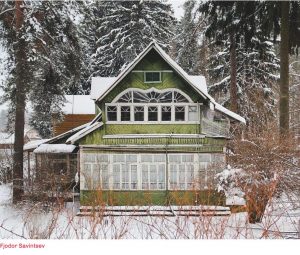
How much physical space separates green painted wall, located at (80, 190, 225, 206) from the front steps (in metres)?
0.07

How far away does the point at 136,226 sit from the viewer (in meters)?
3.19

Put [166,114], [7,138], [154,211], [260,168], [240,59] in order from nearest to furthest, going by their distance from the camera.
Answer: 1. [154,211]
2. [7,138]
3. [240,59]
4. [260,168]
5. [166,114]

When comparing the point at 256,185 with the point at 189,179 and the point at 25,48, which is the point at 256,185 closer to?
the point at 189,179

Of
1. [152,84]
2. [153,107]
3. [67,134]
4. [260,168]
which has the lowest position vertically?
[260,168]

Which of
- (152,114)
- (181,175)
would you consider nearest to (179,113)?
(152,114)

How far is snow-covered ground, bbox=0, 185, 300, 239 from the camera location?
3.01 metres

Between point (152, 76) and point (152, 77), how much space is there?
0.04ft

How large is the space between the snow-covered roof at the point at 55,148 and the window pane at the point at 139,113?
0.74 m

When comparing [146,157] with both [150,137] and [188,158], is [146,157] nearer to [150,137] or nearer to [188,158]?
[150,137]

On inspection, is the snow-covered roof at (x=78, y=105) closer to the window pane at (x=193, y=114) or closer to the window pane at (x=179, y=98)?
the window pane at (x=179, y=98)

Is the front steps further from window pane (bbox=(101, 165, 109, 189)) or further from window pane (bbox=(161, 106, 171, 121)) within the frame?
window pane (bbox=(161, 106, 171, 121))

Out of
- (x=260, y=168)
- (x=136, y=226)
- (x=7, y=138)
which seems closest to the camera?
(x=136, y=226)

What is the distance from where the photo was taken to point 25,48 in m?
3.69
